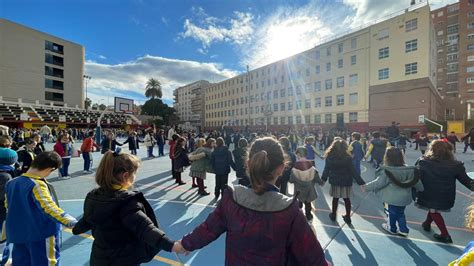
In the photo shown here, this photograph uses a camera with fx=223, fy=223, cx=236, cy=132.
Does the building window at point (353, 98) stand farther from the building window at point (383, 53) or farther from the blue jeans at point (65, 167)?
the blue jeans at point (65, 167)

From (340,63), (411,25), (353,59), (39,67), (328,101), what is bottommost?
(328,101)

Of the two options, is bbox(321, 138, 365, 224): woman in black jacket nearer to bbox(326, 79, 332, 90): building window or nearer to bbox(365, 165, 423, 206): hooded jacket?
bbox(365, 165, 423, 206): hooded jacket

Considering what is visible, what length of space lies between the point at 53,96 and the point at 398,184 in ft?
209

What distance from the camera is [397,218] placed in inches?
162

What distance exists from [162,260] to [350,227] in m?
3.56

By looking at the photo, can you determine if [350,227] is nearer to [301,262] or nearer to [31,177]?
[301,262]

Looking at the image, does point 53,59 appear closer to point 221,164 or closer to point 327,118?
point 327,118

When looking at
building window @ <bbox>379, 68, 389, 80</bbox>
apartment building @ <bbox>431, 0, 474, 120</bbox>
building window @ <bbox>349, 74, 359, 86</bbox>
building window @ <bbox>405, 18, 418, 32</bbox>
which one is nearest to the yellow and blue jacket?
building window @ <bbox>379, 68, 389, 80</bbox>

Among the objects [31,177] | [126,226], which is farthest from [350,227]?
[31,177]

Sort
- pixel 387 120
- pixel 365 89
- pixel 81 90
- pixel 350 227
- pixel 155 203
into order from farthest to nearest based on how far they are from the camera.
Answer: pixel 81 90, pixel 365 89, pixel 387 120, pixel 155 203, pixel 350 227

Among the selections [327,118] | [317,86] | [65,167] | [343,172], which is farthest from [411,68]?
[65,167]

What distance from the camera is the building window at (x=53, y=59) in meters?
48.4

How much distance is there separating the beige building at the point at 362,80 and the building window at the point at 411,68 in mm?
88

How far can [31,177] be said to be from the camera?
236 centimetres
